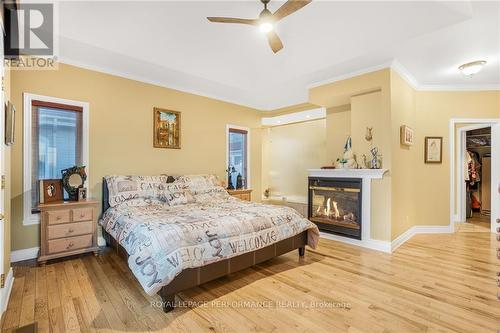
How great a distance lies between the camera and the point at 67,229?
3094 millimetres

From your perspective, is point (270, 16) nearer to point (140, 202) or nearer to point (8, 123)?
point (8, 123)

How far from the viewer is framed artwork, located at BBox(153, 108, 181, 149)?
4379 mm

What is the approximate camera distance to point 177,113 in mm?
4660

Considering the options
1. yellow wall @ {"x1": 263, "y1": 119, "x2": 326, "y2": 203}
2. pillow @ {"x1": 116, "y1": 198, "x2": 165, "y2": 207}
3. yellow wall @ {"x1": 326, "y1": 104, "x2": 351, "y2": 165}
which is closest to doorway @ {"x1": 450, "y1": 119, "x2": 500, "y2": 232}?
yellow wall @ {"x1": 326, "y1": 104, "x2": 351, "y2": 165}

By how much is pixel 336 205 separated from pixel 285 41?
2767mm

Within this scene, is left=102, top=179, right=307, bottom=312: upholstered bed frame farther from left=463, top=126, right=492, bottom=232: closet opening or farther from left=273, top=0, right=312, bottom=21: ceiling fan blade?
left=463, top=126, right=492, bottom=232: closet opening

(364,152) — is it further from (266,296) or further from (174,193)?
Answer: (174,193)

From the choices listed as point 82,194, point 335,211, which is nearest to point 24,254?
point 82,194

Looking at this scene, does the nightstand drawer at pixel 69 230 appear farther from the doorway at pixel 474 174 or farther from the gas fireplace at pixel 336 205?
the doorway at pixel 474 174

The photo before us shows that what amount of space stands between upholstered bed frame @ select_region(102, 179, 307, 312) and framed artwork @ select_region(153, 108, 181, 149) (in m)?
1.81

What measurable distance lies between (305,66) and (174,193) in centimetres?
291

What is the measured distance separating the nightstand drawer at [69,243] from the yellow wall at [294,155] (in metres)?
4.55

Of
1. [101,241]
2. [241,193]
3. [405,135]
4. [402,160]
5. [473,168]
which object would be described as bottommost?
[101,241]

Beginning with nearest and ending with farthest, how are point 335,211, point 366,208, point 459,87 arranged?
point 366,208, point 335,211, point 459,87
